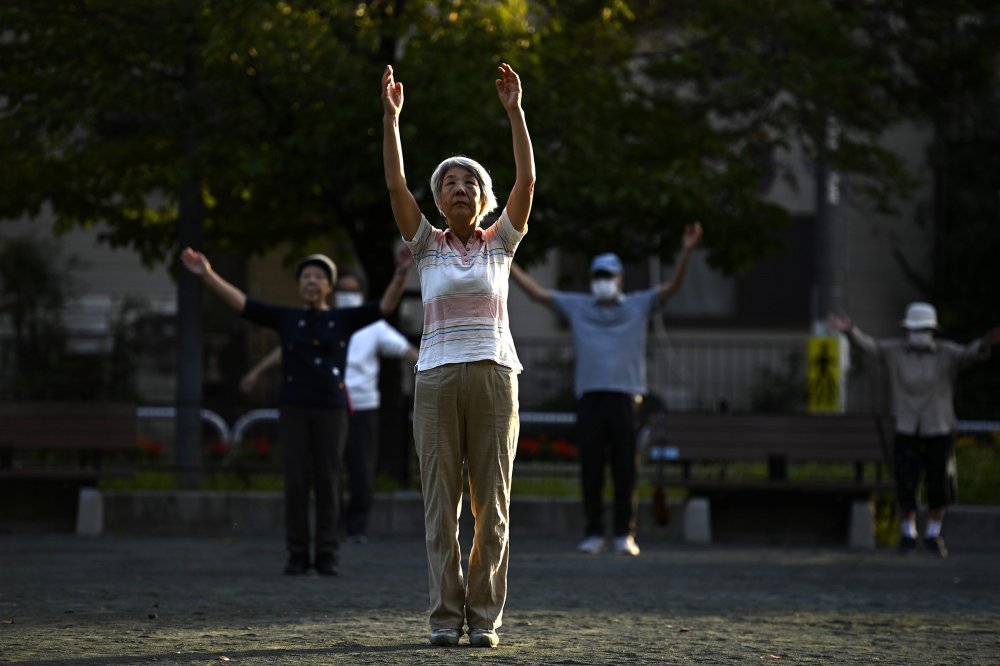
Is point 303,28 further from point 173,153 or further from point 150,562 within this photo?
point 150,562

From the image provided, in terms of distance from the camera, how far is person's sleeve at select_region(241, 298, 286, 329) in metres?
9.88

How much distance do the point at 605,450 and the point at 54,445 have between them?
195 inches

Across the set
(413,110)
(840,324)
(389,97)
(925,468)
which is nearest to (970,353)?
(925,468)

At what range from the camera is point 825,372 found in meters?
16.8

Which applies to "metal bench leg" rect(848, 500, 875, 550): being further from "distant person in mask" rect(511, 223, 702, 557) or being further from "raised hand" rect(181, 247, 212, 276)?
"raised hand" rect(181, 247, 212, 276)

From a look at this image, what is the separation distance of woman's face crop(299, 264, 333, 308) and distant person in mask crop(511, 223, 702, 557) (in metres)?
2.12

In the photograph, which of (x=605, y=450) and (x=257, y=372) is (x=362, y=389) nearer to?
(x=257, y=372)

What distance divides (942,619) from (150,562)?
4.83m

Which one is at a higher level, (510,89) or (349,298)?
(510,89)

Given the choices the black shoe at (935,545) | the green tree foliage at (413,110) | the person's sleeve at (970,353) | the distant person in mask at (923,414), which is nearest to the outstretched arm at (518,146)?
the distant person in mask at (923,414)

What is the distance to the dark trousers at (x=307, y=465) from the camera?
1011cm

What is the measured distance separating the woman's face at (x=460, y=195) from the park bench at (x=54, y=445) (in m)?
8.28

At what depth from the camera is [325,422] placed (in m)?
10.1

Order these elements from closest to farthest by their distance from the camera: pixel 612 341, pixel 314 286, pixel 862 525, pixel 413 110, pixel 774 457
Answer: pixel 314 286
pixel 612 341
pixel 413 110
pixel 862 525
pixel 774 457
